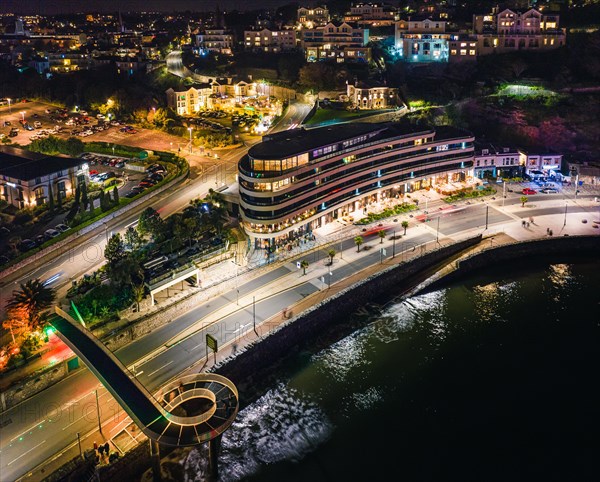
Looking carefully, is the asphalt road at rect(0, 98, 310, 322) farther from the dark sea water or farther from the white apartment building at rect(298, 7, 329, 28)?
the white apartment building at rect(298, 7, 329, 28)

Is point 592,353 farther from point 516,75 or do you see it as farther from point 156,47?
point 156,47

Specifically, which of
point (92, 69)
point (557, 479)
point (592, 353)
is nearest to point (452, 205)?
point (592, 353)

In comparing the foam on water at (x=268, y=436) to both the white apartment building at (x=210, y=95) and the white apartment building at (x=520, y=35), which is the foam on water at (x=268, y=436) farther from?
the white apartment building at (x=520, y=35)

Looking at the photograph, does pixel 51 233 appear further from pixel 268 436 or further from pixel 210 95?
pixel 210 95

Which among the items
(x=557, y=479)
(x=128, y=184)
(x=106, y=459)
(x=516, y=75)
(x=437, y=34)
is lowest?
(x=557, y=479)

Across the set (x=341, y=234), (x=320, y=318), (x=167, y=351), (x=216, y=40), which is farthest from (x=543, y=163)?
(x=216, y=40)

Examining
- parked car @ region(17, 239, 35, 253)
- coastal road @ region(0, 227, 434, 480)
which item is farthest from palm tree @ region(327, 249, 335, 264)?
parked car @ region(17, 239, 35, 253)
